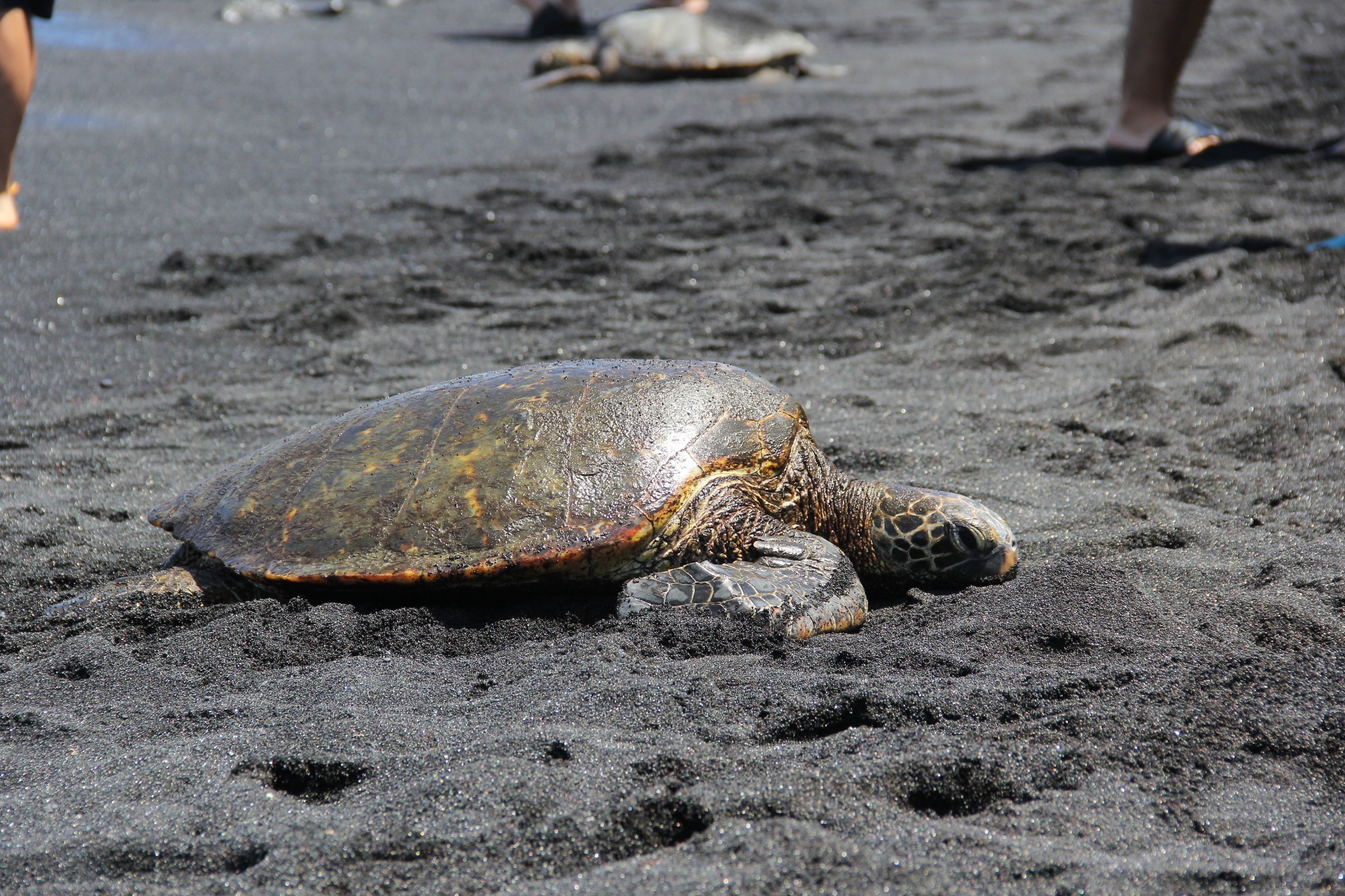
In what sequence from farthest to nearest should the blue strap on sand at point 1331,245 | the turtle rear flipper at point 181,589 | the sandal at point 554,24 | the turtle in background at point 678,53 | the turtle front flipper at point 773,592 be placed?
1. the sandal at point 554,24
2. the turtle in background at point 678,53
3. the blue strap on sand at point 1331,245
4. the turtle rear flipper at point 181,589
5. the turtle front flipper at point 773,592

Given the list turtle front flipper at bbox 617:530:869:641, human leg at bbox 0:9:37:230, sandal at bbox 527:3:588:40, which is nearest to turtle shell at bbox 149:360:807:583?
turtle front flipper at bbox 617:530:869:641

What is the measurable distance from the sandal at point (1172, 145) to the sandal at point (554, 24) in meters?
6.15

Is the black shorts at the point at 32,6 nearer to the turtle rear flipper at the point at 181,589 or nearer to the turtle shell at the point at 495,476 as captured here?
the turtle shell at the point at 495,476

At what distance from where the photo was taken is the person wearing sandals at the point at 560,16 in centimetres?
1023

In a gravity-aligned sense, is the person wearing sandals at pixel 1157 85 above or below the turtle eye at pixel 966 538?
above

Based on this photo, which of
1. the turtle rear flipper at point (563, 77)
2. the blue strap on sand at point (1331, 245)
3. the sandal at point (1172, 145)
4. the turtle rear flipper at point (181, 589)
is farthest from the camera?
the turtle rear flipper at point (563, 77)

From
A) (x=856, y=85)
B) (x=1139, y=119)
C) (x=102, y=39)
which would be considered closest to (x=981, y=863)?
(x=1139, y=119)

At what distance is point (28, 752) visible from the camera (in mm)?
1678

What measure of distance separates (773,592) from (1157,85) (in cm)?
503

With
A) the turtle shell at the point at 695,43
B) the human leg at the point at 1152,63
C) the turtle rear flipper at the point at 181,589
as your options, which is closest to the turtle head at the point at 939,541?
the turtle rear flipper at the point at 181,589

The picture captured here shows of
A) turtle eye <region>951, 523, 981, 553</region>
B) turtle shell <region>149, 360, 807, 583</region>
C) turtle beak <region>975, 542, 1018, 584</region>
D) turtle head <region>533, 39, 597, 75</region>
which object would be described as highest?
turtle head <region>533, 39, 597, 75</region>

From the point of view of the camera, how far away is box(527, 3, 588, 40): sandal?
33.5ft

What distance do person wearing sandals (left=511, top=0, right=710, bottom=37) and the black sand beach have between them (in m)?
3.04

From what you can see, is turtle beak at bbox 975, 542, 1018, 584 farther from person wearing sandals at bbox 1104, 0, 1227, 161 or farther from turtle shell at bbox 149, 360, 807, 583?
person wearing sandals at bbox 1104, 0, 1227, 161
